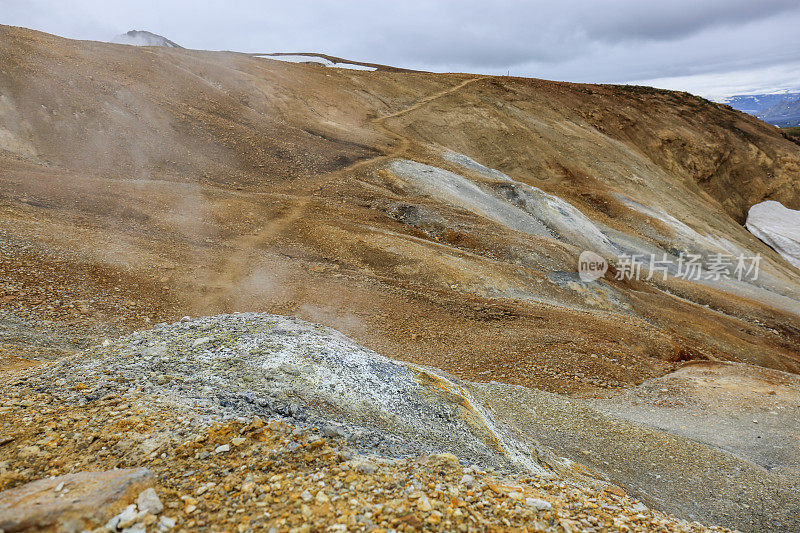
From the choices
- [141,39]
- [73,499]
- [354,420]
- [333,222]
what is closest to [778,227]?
[333,222]

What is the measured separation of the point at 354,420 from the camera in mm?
6207

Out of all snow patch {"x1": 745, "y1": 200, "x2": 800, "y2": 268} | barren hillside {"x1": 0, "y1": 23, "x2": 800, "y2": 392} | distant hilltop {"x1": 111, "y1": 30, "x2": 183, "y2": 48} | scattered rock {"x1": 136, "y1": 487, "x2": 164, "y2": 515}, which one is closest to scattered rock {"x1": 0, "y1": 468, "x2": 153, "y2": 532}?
scattered rock {"x1": 136, "y1": 487, "x2": 164, "y2": 515}

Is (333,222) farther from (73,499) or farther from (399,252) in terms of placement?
(73,499)

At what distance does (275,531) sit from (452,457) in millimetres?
2418

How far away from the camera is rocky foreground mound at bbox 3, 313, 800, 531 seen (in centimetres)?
507

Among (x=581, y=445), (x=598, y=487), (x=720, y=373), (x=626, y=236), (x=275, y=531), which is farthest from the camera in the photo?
(x=626, y=236)

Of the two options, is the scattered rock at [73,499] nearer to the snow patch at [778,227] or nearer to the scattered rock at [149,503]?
the scattered rock at [149,503]

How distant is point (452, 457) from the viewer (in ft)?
18.1

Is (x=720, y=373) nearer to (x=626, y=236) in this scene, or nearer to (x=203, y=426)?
(x=203, y=426)

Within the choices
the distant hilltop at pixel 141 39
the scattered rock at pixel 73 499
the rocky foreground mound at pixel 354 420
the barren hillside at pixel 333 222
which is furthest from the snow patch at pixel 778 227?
the distant hilltop at pixel 141 39

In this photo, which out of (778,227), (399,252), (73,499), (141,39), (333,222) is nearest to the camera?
(73,499)

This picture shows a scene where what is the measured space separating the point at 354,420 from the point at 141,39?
83026mm

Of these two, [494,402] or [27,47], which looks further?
[27,47]

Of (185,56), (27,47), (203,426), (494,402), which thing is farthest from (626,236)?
(27,47)
